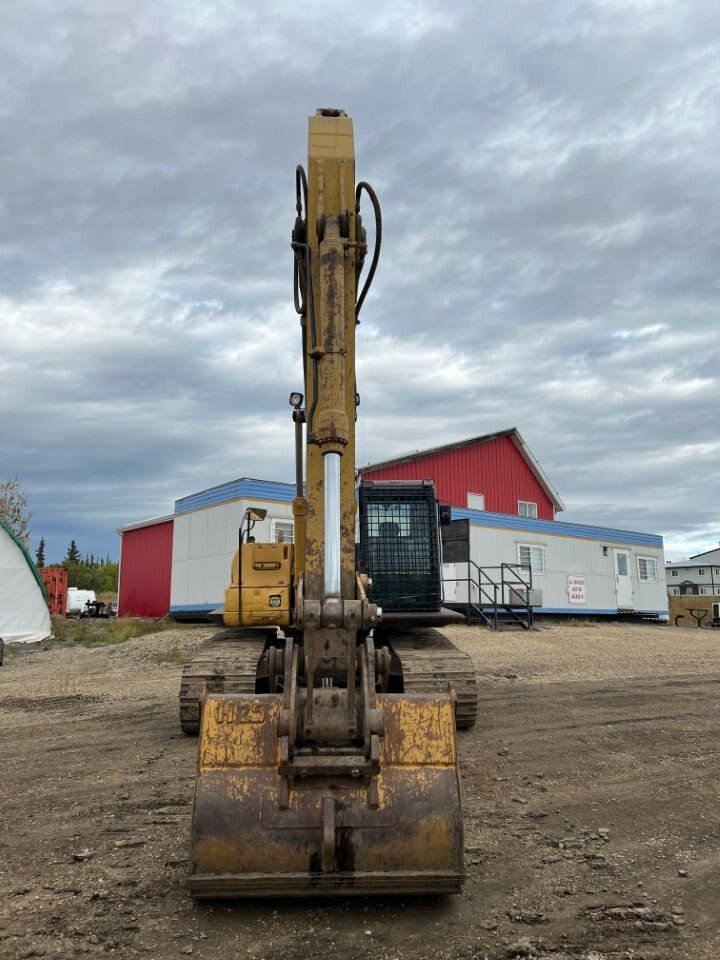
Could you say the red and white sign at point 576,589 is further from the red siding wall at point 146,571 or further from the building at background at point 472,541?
the red siding wall at point 146,571

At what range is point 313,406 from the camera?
5.23 metres

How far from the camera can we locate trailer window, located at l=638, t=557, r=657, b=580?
98.3 feet

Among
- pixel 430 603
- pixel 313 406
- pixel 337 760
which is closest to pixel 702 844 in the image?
pixel 337 760

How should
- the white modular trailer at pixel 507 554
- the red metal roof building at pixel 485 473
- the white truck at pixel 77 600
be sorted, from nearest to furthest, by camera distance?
the white modular trailer at pixel 507 554, the red metal roof building at pixel 485 473, the white truck at pixel 77 600

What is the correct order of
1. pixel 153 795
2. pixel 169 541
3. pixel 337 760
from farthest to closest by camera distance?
pixel 169 541, pixel 153 795, pixel 337 760

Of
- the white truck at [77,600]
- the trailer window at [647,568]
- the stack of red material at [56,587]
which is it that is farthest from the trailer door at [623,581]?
the white truck at [77,600]

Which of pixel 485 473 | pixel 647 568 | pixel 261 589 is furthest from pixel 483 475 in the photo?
pixel 261 589

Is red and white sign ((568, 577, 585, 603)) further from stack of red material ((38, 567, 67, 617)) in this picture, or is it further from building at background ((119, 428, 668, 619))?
stack of red material ((38, 567, 67, 617))

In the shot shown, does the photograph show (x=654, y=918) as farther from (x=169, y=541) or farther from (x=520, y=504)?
(x=520, y=504)

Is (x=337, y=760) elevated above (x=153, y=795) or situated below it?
above

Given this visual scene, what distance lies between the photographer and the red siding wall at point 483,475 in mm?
27781

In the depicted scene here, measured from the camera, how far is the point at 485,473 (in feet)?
97.2

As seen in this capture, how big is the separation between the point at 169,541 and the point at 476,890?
2317 centimetres

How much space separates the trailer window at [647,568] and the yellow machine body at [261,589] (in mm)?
25047
